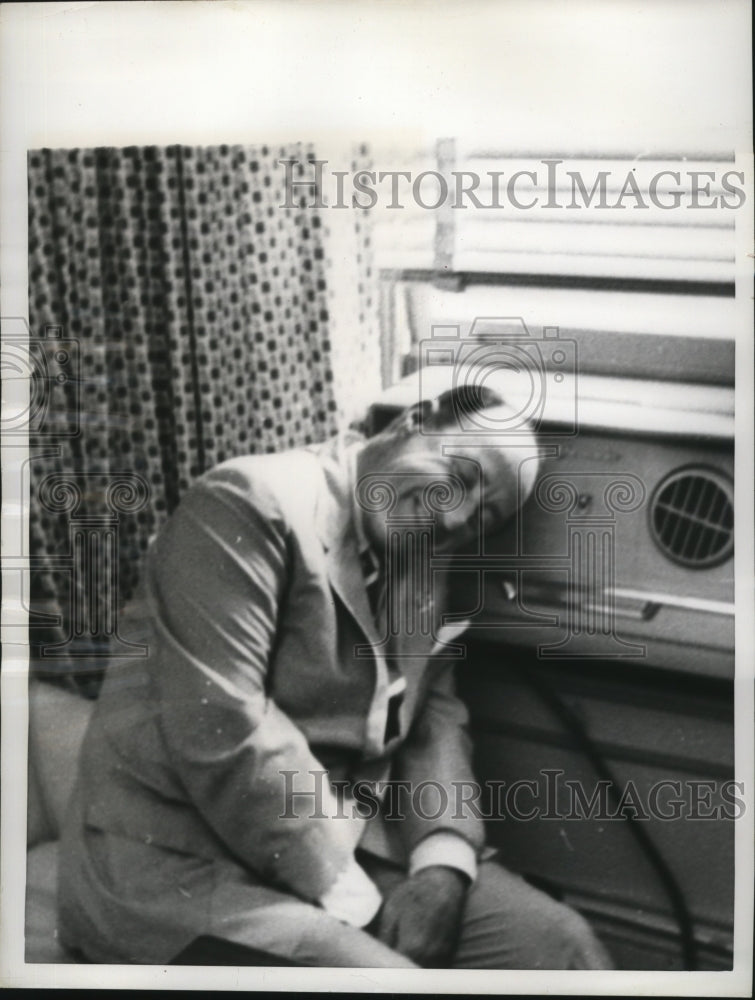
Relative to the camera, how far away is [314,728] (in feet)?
6.02

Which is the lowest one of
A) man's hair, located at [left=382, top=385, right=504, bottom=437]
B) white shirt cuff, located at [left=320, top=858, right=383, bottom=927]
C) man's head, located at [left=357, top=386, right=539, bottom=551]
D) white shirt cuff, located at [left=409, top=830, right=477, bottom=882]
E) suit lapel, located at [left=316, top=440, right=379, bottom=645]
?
white shirt cuff, located at [left=320, top=858, right=383, bottom=927]

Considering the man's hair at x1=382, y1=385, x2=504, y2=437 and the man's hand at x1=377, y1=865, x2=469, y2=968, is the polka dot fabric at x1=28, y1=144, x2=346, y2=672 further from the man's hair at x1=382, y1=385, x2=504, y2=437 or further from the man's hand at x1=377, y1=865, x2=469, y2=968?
the man's hand at x1=377, y1=865, x2=469, y2=968

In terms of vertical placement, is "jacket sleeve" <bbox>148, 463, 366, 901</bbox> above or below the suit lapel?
below

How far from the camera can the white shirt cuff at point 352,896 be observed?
1819 mm

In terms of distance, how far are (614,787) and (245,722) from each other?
2.07 ft

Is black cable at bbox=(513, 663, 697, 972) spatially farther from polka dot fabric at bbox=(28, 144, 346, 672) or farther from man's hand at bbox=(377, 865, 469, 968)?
polka dot fabric at bbox=(28, 144, 346, 672)

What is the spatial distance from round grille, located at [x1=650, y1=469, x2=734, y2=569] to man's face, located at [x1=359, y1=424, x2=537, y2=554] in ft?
0.76

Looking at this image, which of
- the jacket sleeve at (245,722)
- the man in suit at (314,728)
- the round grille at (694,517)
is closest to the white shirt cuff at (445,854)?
the man in suit at (314,728)

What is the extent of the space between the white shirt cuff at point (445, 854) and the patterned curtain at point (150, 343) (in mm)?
627

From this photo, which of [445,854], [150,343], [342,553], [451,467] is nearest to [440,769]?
[445,854]

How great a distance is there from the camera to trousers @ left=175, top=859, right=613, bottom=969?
Answer: 1823 millimetres

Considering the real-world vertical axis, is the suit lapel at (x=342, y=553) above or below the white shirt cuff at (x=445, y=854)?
above

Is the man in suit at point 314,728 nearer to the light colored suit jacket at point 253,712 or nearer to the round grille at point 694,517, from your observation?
the light colored suit jacket at point 253,712

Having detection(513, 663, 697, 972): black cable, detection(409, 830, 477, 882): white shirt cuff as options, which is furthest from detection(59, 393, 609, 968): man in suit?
detection(513, 663, 697, 972): black cable
